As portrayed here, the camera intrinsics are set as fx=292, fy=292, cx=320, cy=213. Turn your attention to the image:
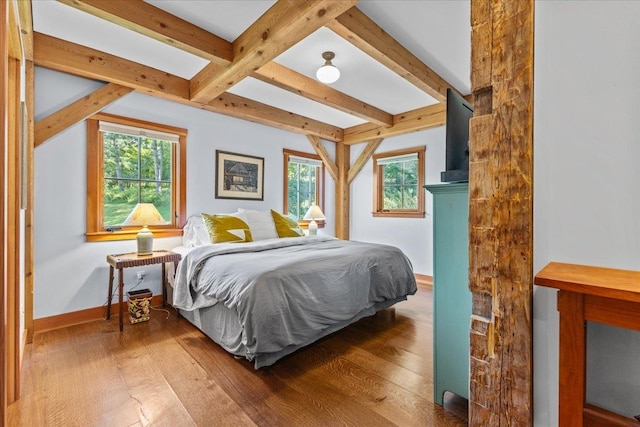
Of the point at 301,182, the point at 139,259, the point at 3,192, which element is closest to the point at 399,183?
the point at 301,182

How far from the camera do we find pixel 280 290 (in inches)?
76.3

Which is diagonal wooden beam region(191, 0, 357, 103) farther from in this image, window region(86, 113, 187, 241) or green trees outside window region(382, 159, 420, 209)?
green trees outside window region(382, 159, 420, 209)

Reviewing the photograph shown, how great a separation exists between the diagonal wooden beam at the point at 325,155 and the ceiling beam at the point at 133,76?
834mm

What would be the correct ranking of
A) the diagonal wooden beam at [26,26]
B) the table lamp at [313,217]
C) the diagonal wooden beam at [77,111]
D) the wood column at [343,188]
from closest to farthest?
the diagonal wooden beam at [26,26], the diagonal wooden beam at [77,111], the table lamp at [313,217], the wood column at [343,188]

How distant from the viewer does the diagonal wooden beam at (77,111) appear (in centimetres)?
244

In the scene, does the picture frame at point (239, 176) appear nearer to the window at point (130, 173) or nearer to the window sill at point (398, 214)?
the window at point (130, 173)

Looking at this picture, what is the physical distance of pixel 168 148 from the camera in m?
3.29

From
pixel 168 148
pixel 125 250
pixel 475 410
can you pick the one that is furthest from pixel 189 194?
pixel 475 410

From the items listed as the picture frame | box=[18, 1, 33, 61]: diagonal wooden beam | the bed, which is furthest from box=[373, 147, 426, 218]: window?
box=[18, 1, 33, 61]: diagonal wooden beam

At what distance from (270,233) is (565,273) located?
9.68ft

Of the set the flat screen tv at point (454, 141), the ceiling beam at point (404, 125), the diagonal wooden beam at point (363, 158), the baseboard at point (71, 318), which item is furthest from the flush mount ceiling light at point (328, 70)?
the baseboard at point (71, 318)

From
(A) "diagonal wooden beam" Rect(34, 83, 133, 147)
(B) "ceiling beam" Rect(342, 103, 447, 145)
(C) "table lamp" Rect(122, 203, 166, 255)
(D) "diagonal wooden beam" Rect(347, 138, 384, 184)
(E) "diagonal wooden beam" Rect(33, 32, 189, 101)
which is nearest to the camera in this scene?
(E) "diagonal wooden beam" Rect(33, 32, 189, 101)

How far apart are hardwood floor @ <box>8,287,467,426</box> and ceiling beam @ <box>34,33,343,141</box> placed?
2201 millimetres

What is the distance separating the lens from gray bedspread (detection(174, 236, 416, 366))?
6.13 feet
